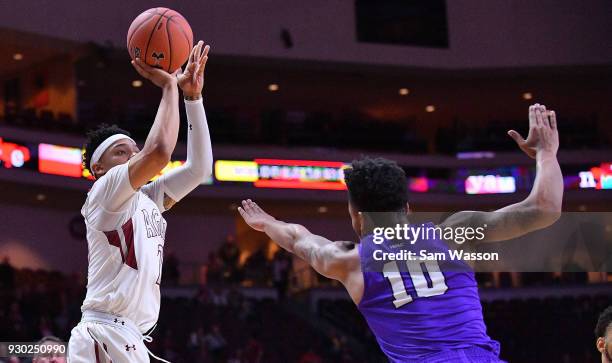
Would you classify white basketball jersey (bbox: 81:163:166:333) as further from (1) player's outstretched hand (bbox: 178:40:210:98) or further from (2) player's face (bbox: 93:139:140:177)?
(1) player's outstretched hand (bbox: 178:40:210:98)

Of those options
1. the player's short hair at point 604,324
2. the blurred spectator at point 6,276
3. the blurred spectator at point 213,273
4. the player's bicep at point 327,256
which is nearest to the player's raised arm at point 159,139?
the player's bicep at point 327,256

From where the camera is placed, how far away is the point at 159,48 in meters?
5.04

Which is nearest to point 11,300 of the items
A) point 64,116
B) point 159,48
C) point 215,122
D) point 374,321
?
point 64,116

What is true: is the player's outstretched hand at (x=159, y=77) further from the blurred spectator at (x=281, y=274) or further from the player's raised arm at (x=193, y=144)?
the blurred spectator at (x=281, y=274)

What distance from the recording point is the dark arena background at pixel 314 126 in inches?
834

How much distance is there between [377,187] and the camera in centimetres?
367

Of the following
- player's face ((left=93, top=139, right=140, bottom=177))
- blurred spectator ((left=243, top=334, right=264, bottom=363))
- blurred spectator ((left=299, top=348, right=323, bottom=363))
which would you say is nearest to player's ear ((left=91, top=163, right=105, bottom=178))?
player's face ((left=93, top=139, right=140, bottom=177))

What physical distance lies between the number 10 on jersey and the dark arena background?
15637 mm

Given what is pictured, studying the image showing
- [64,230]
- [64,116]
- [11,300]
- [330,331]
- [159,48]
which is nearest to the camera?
[159,48]

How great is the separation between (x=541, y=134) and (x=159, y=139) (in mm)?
1740

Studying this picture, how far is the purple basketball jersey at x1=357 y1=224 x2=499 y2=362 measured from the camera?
3619mm

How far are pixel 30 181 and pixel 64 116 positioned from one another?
1963 millimetres

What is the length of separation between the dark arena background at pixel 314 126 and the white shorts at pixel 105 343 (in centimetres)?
1437

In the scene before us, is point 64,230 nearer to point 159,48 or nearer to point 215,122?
point 215,122
